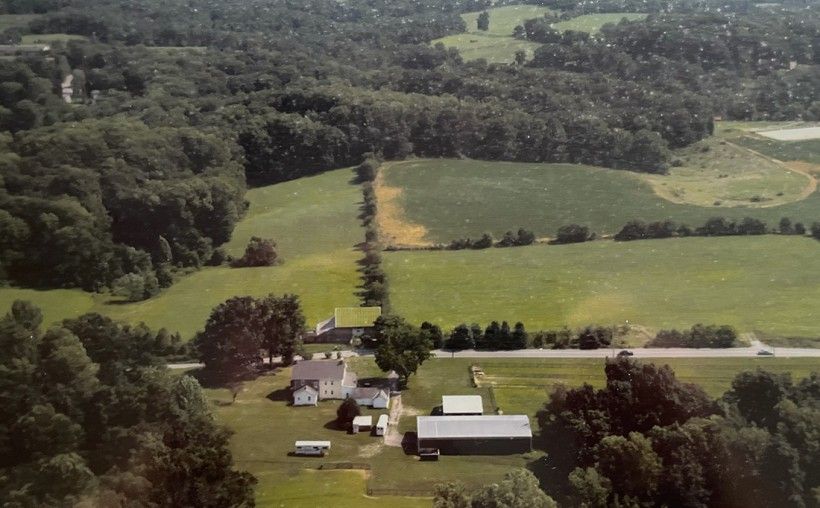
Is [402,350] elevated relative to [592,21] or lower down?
lower down

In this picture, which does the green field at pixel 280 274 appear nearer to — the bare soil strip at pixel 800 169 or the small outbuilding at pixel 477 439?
the small outbuilding at pixel 477 439

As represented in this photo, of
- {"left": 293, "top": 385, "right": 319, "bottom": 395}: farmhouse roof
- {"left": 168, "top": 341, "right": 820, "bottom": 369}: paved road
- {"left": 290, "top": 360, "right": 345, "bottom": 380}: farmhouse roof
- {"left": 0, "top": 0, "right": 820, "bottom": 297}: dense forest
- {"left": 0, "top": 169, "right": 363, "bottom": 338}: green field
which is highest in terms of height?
{"left": 0, "top": 0, "right": 820, "bottom": 297}: dense forest

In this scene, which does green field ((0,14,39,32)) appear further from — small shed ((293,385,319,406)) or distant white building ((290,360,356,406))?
small shed ((293,385,319,406))

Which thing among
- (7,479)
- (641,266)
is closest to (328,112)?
(641,266)

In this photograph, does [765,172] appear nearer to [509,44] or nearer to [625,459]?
[509,44]

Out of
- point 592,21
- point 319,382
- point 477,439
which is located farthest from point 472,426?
point 592,21

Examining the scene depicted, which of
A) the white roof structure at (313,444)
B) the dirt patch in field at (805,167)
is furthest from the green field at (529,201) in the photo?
the white roof structure at (313,444)

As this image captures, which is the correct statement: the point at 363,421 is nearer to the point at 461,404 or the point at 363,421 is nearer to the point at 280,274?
the point at 461,404

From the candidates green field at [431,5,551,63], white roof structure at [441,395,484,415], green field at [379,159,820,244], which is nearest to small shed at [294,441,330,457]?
white roof structure at [441,395,484,415]
